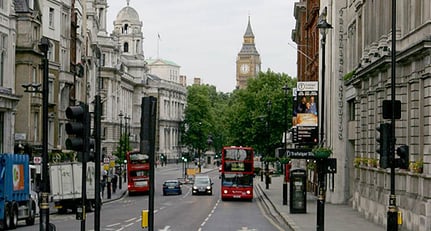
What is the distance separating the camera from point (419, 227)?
1203 inches

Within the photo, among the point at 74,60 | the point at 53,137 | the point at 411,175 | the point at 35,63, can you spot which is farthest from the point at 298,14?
the point at 411,175

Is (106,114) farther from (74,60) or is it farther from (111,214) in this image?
(111,214)

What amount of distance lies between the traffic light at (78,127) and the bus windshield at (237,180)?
4857 cm

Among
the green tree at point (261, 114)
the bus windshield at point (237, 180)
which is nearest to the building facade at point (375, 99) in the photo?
the bus windshield at point (237, 180)

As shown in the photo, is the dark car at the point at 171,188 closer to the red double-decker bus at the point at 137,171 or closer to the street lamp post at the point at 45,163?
the red double-decker bus at the point at 137,171

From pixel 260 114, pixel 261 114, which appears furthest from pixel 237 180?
pixel 260 114

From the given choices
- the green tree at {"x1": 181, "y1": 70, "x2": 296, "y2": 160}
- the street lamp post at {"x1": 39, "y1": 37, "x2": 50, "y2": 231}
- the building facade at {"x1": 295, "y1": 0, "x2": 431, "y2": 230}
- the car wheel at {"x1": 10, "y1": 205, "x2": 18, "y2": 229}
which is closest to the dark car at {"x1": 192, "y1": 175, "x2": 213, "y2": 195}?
the building facade at {"x1": 295, "y1": 0, "x2": 431, "y2": 230}

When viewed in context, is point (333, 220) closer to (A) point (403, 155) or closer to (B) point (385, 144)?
(B) point (385, 144)

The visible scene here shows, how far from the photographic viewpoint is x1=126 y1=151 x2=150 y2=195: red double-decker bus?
77250 millimetres

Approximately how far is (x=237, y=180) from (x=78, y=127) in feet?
162

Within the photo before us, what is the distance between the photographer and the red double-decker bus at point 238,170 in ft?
218

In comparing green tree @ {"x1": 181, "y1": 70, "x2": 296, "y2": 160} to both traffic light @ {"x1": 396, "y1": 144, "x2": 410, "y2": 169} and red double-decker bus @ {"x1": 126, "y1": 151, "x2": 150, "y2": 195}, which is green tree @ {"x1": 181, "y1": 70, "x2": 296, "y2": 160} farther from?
traffic light @ {"x1": 396, "y1": 144, "x2": 410, "y2": 169}

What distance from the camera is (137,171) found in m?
77.9

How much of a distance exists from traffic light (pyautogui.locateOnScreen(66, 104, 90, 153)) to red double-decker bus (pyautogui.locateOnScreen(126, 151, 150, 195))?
58.9m
